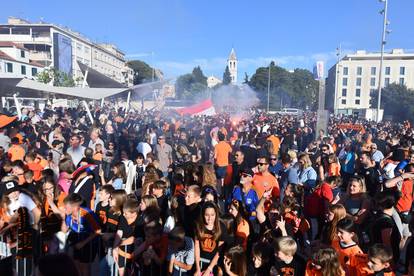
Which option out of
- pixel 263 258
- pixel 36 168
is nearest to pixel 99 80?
pixel 36 168

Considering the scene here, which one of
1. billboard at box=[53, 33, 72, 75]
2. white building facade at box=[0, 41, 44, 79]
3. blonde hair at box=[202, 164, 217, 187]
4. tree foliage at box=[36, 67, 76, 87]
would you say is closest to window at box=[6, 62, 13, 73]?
white building facade at box=[0, 41, 44, 79]

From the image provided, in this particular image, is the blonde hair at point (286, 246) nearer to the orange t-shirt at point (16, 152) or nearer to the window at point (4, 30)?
the orange t-shirt at point (16, 152)

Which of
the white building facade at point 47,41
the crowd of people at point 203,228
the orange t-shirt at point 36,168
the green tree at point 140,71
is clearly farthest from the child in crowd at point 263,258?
the green tree at point 140,71

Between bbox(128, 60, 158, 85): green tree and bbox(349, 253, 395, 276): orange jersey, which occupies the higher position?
bbox(128, 60, 158, 85): green tree

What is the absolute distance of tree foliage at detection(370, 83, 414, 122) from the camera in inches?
2230

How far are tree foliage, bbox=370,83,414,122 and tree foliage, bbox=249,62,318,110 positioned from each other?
1913 cm

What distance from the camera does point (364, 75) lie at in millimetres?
95062

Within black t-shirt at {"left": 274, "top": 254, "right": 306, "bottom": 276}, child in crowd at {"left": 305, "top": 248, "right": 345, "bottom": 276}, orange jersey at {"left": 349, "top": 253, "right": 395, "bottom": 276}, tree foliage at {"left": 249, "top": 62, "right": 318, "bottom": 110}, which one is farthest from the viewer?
tree foliage at {"left": 249, "top": 62, "right": 318, "bottom": 110}

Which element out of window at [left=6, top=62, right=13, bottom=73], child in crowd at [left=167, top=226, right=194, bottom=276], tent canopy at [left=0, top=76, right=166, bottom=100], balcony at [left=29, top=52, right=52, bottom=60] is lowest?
child in crowd at [left=167, top=226, right=194, bottom=276]

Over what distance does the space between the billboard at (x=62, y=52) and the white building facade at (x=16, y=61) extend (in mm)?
7694

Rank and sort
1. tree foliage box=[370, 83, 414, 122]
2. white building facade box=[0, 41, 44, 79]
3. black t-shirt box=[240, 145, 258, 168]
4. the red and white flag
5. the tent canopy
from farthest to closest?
1. tree foliage box=[370, 83, 414, 122]
2. white building facade box=[0, 41, 44, 79]
3. the red and white flag
4. the tent canopy
5. black t-shirt box=[240, 145, 258, 168]

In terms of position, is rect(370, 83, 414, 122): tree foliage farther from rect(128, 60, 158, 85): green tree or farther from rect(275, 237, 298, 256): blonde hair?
rect(128, 60, 158, 85): green tree

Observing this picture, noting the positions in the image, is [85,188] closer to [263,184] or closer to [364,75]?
[263,184]

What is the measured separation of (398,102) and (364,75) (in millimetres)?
38724
